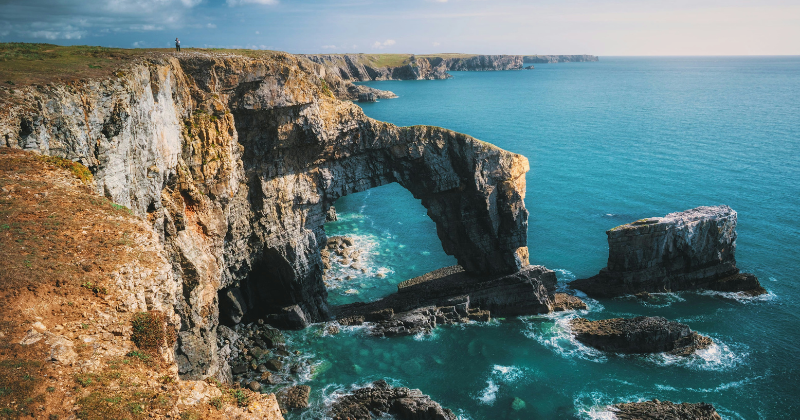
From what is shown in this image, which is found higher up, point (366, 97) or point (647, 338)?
point (366, 97)

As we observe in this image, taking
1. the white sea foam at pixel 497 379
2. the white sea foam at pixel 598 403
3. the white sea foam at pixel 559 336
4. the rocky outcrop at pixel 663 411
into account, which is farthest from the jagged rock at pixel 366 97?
the rocky outcrop at pixel 663 411

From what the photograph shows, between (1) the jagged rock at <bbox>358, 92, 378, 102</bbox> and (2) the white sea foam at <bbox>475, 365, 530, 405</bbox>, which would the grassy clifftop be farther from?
(1) the jagged rock at <bbox>358, 92, 378, 102</bbox>

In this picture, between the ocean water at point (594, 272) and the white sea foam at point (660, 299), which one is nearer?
the ocean water at point (594, 272)

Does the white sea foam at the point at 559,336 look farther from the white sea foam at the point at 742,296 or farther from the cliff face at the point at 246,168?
the white sea foam at the point at 742,296

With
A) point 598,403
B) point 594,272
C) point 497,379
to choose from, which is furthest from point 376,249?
point 598,403

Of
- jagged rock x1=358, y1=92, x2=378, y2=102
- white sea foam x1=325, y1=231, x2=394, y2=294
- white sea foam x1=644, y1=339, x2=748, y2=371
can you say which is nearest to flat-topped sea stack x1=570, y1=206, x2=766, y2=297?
white sea foam x1=644, y1=339, x2=748, y2=371

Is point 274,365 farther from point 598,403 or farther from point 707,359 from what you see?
point 707,359

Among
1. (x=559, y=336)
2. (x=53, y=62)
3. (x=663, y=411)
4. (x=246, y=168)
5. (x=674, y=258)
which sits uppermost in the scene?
(x=53, y=62)

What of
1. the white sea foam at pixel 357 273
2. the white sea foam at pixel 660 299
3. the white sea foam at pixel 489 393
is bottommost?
the white sea foam at pixel 489 393
